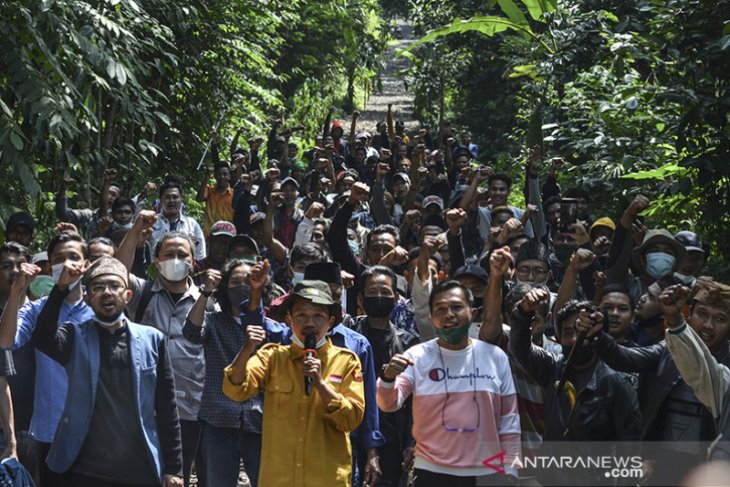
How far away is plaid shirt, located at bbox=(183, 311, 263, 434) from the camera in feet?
24.0

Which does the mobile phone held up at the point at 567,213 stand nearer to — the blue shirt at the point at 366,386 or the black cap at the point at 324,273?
the black cap at the point at 324,273

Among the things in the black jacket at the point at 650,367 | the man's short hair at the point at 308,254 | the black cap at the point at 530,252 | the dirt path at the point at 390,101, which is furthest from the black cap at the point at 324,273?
the dirt path at the point at 390,101

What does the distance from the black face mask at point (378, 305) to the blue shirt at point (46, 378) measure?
6.25ft

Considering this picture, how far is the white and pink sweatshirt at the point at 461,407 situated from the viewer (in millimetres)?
6234

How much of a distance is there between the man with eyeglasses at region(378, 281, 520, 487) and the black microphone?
38 centimetres

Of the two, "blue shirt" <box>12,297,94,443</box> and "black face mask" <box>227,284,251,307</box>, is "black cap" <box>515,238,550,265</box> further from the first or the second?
"blue shirt" <box>12,297,94,443</box>

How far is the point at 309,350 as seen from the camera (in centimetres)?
604

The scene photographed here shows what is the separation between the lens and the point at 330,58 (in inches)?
1553

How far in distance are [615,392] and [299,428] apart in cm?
195

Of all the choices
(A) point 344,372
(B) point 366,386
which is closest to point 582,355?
(B) point 366,386

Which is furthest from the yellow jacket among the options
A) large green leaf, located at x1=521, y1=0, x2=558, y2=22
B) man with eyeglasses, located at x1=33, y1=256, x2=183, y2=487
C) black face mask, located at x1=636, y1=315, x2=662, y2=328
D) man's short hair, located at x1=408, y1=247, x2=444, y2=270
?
man's short hair, located at x1=408, y1=247, x2=444, y2=270

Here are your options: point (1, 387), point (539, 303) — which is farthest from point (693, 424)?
point (1, 387)

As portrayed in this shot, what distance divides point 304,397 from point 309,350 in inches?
14.1

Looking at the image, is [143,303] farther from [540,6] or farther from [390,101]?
[390,101]
